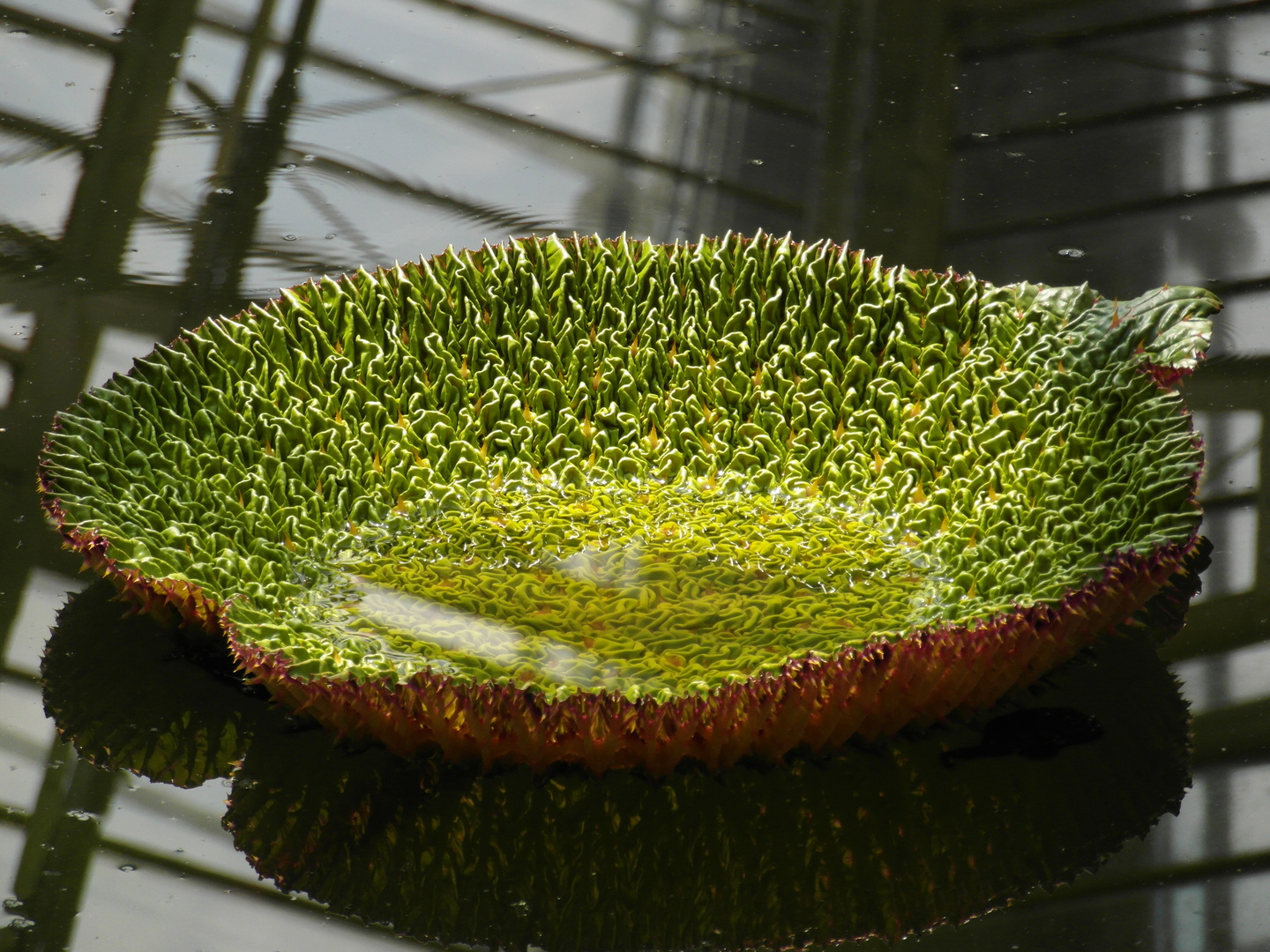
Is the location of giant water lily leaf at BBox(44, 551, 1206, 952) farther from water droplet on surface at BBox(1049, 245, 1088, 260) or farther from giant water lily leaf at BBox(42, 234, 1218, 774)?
water droplet on surface at BBox(1049, 245, 1088, 260)

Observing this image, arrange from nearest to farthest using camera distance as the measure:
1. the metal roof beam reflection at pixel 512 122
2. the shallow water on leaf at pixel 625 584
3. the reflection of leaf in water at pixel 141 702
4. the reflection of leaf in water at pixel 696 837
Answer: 1. the reflection of leaf in water at pixel 696 837
2. the reflection of leaf in water at pixel 141 702
3. the shallow water on leaf at pixel 625 584
4. the metal roof beam reflection at pixel 512 122

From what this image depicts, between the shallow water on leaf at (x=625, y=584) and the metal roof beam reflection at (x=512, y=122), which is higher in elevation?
the metal roof beam reflection at (x=512, y=122)

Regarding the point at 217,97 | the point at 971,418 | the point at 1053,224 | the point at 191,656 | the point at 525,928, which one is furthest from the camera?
the point at 217,97

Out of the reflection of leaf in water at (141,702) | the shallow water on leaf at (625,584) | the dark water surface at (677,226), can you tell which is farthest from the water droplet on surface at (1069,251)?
the reflection of leaf in water at (141,702)

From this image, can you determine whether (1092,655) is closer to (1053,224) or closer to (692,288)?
(692,288)

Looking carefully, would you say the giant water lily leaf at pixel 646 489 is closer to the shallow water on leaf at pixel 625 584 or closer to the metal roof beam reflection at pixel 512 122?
the shallow water on leaf at pixel 625 584

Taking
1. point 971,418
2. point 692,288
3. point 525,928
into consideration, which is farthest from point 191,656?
point 971,418
